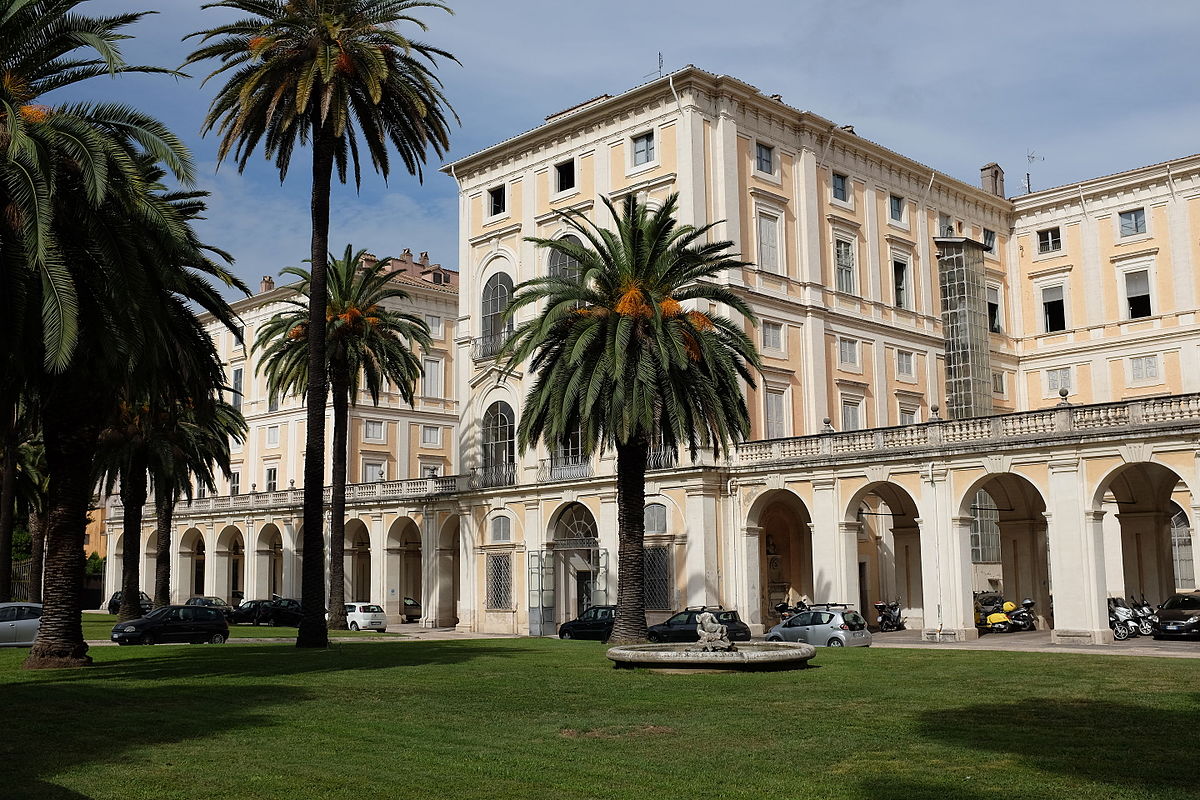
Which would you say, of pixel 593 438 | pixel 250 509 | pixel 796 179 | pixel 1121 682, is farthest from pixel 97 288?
pixel 250 509

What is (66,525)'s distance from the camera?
24.6 metres

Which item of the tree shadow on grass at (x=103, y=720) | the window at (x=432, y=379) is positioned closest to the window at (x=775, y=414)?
the tree shadow on grass at (x=103, y=720)

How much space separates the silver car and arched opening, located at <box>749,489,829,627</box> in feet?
35.1

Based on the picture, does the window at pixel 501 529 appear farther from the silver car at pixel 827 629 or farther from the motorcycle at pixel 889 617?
the silver car at pixel 827 629

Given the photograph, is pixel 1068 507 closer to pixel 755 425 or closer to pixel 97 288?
pixel 755 425

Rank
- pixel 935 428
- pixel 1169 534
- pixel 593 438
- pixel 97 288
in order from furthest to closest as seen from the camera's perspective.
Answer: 1. pixel 1169 534
2. pixel 935 428
3. pixel 593 438
4. pixel 97 288

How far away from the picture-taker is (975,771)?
11891 mm

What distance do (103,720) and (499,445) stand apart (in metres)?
35.0

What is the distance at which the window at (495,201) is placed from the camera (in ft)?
174

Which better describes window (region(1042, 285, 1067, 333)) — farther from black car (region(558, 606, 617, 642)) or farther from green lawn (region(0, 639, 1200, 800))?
green lawn (region(0, 639, 1200, 800))

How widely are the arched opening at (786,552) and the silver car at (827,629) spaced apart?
10.7 meters

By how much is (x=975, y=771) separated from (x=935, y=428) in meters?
27.3

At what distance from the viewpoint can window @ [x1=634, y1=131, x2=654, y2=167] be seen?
4634 cm

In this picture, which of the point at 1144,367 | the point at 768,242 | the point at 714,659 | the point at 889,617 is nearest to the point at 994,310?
the point at 1144,367
